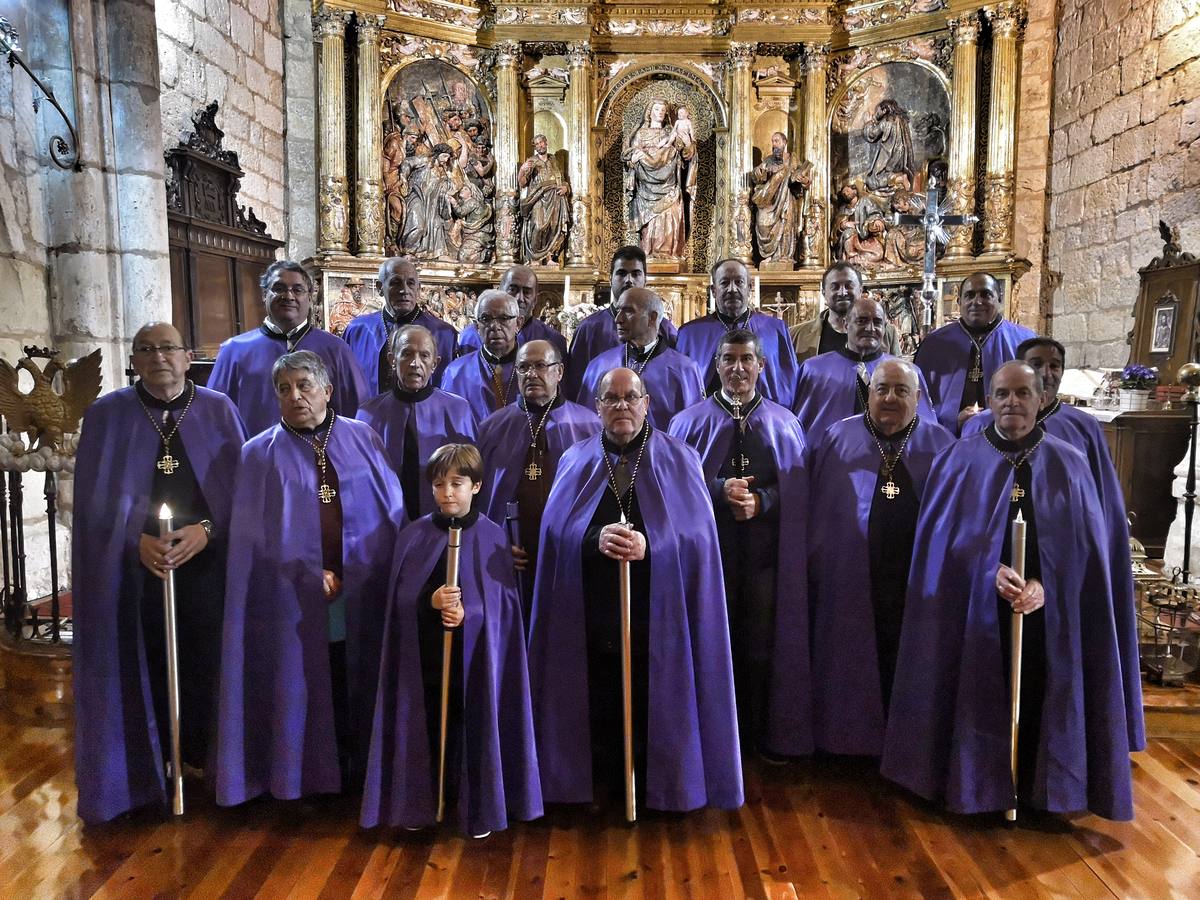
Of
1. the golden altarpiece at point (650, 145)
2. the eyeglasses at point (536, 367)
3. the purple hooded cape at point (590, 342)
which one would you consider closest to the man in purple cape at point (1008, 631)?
the eyeglasses at point (536, 367)

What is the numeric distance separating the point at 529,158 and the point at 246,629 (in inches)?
375

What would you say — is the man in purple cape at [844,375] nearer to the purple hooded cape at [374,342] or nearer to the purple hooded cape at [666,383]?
the purple hooded cape at [666,383]

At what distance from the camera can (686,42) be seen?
39.3ft

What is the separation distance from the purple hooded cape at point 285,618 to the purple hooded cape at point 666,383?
1.94 meters

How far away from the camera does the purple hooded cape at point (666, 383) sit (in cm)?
514

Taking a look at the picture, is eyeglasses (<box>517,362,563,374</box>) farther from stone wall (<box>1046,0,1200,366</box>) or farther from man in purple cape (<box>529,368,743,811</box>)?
stone wall (<box>1046,0,1200,366</box>)

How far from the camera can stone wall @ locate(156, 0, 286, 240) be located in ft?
27.6

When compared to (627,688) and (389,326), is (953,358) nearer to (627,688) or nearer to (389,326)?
(627,688)

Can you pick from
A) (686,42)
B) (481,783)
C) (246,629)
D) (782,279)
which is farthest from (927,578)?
(686,42)

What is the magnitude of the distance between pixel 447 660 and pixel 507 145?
388 inches

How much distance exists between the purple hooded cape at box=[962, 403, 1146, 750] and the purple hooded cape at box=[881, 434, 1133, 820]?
18 centimetres

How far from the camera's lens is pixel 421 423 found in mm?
4398

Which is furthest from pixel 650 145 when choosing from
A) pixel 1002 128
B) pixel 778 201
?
pixel 1002 128

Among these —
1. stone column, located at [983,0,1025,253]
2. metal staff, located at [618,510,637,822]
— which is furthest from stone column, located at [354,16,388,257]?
metal staff, located at [618,510,637,822]
